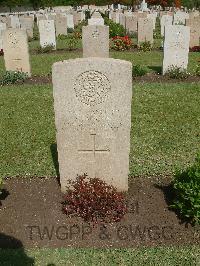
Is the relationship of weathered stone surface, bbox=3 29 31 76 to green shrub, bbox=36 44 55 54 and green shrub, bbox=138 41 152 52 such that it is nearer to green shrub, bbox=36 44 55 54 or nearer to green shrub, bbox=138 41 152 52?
green shrub, bbox=36 44 55 54

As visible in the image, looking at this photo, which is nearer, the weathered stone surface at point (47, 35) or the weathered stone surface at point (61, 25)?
the weathered stone surface at point (47, 35)

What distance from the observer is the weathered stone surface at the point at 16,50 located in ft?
42.8

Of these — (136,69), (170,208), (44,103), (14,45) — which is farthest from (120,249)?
(14,45)

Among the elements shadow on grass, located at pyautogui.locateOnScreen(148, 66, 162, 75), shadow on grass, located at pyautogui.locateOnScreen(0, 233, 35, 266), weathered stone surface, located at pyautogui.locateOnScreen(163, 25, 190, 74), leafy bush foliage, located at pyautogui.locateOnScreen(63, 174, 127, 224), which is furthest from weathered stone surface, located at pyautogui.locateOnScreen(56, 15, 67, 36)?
shadow on grass, located at pyautogui.locateOnScreen(0, 233, 35, 266)

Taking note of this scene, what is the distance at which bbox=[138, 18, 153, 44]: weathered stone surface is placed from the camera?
20.2 meters

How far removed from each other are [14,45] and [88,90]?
364 inches

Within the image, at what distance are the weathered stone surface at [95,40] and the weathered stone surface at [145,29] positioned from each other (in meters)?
7.03

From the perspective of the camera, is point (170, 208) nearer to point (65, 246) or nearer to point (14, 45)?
point (65, 246)

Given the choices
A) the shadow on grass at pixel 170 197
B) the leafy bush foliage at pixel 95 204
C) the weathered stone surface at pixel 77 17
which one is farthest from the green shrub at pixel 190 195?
the weathered stone surface at pixel 77 17

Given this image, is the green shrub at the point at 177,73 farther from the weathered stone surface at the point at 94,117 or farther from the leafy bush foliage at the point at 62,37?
the leafy bush foliage at the point at 62,37

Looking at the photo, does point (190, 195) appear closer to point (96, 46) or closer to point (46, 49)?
point (96, 46)

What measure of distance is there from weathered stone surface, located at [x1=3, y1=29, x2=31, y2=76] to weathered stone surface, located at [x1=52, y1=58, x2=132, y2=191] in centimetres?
882

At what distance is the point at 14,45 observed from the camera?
13.2 meters

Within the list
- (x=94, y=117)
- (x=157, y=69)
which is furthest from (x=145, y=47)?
(x=94, y=117)
